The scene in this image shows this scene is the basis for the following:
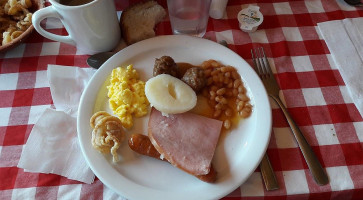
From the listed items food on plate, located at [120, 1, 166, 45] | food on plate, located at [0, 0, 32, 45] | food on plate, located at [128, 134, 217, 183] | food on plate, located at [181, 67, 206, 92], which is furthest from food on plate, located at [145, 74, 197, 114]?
food on plate, located at [0, 0, 32, 45]

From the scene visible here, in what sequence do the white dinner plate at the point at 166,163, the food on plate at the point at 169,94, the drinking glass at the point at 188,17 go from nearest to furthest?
1. the white dinner plate at the point at 166,163
2. the food on plate at the point at 169,94
3. the drinking glass at the point at 188,17

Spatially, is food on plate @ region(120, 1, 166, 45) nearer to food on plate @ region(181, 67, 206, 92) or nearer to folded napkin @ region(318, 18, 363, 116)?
food on plate @ region(181, 67, 206, 92)

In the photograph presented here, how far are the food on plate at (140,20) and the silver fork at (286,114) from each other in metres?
0.43

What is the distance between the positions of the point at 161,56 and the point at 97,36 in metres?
0.25

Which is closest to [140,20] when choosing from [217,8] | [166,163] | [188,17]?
[188,17]

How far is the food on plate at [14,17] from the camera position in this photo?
1.13m

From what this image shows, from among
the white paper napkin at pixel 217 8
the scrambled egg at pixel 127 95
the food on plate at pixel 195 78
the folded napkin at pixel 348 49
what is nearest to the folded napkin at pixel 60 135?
the scrambled egg at pixel 127 95

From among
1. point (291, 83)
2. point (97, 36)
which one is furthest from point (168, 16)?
point (291, 83)

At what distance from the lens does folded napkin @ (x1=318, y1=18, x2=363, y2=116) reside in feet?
3.48

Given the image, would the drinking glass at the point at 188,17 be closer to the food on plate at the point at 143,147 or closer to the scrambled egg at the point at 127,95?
the scrambled egg at the point at 127,95

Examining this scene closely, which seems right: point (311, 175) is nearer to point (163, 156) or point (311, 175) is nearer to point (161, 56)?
point (163, 156)

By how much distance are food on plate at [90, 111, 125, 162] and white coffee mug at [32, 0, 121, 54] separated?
1.09 feet

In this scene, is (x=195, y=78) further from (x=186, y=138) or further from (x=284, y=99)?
(x=284, y=99)

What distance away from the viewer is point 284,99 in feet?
3.46
